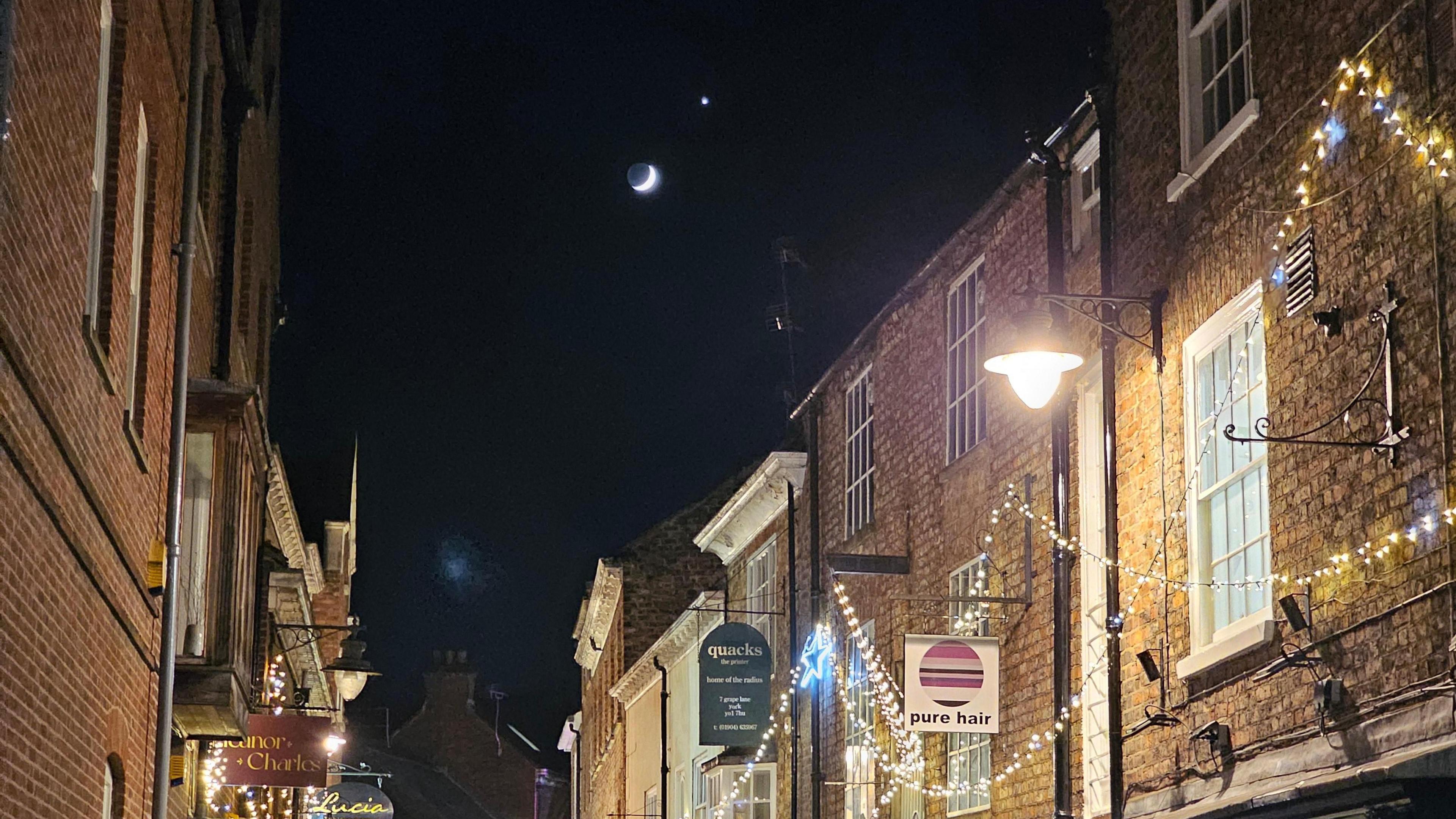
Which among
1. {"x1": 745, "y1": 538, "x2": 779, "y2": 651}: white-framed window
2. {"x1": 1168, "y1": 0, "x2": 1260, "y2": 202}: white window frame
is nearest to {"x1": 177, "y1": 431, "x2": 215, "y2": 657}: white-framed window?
{"x1": 1168, "y1": 0, "x2": 1260, "y2": 202}: white window frame

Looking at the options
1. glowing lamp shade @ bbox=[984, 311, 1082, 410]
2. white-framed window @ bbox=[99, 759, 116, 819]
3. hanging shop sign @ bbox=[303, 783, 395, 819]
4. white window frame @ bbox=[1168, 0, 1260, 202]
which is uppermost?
white window frame @ bbox=[1168, 0, 1260, 202]

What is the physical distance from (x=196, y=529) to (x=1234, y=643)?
8167 mm

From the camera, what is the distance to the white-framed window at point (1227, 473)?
10852mm

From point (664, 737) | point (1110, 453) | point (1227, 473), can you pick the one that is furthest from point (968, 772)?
point (664, 737)

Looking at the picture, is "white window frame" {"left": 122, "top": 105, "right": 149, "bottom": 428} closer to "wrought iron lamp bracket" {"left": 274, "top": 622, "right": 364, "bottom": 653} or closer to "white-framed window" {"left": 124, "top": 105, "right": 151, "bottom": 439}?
"white-framed window" {"left": 124, "top": 105, "right": 151, "bottom": 439}

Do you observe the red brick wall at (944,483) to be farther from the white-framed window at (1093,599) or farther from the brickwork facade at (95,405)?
the brickwork facade at (95,405)

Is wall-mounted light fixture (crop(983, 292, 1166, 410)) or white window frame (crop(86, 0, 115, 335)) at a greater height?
white window frame (crop(86, 0, 115, 335))

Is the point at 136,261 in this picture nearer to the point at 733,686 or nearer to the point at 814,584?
the point at 814,584

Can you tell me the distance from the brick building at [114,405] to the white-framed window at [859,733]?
6.85m

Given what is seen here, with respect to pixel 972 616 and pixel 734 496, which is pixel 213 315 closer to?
pixel 972 616

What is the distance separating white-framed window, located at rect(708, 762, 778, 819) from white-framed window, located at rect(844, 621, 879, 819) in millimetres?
7072

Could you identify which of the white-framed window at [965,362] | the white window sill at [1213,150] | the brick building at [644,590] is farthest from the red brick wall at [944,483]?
the brick building at [644,590]

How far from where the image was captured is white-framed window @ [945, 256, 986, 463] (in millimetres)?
16766

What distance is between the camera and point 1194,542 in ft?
38.0
